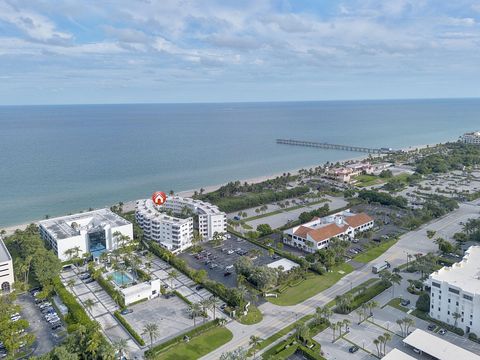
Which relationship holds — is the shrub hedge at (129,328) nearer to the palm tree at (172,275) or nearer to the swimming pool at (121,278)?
the swimming pool at (121,278)

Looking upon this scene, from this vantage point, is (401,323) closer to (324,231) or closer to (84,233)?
(324,231)

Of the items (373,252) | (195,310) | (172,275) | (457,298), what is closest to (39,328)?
(172,275)

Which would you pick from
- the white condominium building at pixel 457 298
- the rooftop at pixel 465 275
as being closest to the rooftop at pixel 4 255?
the white condominium building at pixel 457 298

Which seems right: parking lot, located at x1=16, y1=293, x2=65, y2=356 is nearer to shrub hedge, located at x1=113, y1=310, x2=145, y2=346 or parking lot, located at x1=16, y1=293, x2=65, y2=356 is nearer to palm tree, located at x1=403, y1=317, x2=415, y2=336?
shrub hedge, located at x1=113, y1=310, x2=145, y2=346

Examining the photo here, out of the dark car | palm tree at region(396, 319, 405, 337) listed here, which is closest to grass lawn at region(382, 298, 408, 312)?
palm tree at region(396, 319, 405, 337)

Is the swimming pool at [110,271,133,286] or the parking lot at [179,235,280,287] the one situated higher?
the parking lot at [179,235,280,287]

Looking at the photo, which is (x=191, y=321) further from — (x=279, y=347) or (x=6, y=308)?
(x=6, y=308)

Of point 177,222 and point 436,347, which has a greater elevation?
point 177,222

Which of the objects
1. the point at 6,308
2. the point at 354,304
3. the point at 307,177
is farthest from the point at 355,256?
the point at 307,177
